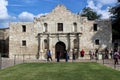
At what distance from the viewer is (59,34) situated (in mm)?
53031

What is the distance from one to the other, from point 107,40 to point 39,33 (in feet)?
37.6

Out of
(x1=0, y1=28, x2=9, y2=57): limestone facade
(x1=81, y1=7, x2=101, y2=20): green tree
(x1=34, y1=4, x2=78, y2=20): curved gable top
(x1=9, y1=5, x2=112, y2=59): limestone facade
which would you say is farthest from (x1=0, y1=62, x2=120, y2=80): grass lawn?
(x1=81, y1=7, x2=101, y2=20): green tree

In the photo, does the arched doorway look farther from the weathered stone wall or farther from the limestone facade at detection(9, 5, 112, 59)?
the weathered stone wall

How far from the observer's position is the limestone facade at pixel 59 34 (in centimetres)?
5259

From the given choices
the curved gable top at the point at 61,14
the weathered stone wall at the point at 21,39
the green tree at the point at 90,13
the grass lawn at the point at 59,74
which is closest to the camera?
the grass lawn at the point at 59,74

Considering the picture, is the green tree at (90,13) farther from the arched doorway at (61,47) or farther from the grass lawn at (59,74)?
the grass lawn at (59,74)

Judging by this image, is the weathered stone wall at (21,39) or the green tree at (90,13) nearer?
the weathered stone wall at (21,39)

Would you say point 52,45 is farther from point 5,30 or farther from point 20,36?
point 5,30

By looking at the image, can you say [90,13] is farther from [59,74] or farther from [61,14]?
[59,74]

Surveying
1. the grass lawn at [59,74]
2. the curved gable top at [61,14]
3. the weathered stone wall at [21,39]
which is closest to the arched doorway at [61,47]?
the weathered stone wall at [21,39]

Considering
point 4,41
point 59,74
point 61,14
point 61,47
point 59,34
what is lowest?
point 59,74

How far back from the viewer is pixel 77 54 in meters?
51.9

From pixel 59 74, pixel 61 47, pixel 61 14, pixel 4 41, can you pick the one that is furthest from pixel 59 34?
pixel 59 74

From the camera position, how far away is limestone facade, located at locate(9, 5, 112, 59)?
52.6 meters
